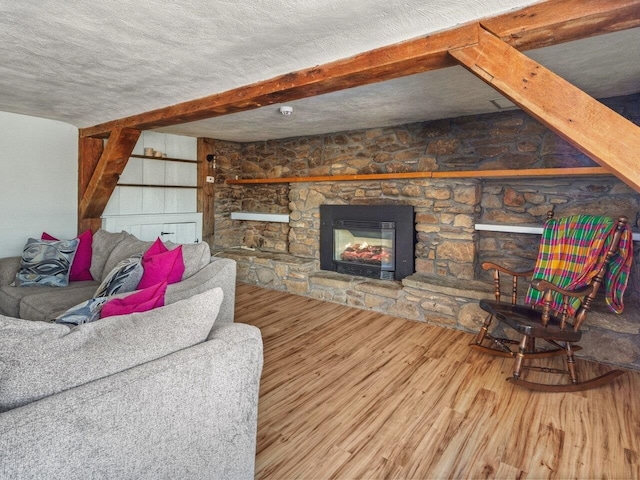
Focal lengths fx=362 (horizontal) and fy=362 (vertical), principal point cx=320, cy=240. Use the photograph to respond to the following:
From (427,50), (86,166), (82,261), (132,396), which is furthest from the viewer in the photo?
(86,166)

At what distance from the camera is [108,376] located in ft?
3.30

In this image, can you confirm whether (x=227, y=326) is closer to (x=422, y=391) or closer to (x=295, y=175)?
(x=422, y=391)

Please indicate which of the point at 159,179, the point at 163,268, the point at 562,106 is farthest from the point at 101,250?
the point at 562,106

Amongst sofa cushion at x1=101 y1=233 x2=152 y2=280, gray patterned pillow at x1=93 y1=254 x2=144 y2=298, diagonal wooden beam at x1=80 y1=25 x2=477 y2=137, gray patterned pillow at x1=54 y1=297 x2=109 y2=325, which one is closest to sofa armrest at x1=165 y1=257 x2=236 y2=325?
gray patterned pillow at x1=93 y1=254 x2=144 y2=298

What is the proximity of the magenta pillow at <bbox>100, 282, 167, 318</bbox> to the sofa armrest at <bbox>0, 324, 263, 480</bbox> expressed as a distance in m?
→ 0.29

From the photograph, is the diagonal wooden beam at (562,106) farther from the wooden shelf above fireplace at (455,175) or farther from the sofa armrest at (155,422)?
the sofa armrest at (155,422)

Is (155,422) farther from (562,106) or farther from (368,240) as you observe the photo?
(368,240)

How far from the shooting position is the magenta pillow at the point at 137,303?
4.54ft

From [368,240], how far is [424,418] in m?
2.49

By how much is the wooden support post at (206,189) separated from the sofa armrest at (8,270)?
2239 mm

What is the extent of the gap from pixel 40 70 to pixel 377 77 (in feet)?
7.07

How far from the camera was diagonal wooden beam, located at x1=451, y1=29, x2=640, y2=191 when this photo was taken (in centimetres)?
127

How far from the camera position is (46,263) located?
3109 mm

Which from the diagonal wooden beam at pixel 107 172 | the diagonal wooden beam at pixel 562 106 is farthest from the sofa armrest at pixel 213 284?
the diagonal wooden beam at pixel 107 172
